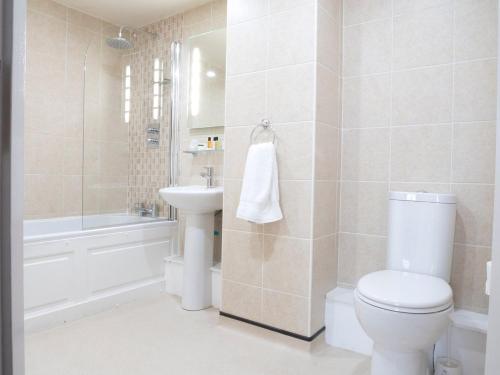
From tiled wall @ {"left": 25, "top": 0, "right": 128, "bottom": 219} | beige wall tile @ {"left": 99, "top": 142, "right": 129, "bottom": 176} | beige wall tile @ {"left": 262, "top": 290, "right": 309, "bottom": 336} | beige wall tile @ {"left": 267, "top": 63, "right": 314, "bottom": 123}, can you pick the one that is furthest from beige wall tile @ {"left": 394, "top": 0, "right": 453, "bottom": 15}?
beige wall tile @ {"left": 99, "top": 142, "right": 129, "bottom": 176}

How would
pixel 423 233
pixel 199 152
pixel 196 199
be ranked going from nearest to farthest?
pixel 423 233 → pixel 196 199 → pixel 199 152

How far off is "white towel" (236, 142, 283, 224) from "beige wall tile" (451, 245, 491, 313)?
3.22 feet

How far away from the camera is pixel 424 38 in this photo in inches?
77.2

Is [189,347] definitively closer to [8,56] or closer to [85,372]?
[85,372]

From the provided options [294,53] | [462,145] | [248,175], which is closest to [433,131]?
[462,145]

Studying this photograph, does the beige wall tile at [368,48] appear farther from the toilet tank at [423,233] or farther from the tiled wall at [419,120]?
the toilet tank at [423,233]

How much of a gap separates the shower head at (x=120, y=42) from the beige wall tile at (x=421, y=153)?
234cm

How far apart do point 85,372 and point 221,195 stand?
1277 mm

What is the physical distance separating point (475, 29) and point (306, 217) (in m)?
1.32

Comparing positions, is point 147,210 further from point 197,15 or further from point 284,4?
point 284,4

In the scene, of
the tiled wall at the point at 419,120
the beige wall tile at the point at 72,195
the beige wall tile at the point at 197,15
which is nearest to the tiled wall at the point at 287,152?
the tiled wall at the point at 419,120

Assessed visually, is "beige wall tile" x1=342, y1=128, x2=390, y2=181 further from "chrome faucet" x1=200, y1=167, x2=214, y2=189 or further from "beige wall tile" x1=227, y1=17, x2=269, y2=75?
"chrome faucet" x1=200, y1=167, x2=214, y2=189

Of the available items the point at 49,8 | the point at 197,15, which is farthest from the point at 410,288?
the point at 49,8

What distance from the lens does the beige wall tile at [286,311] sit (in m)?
1.98
